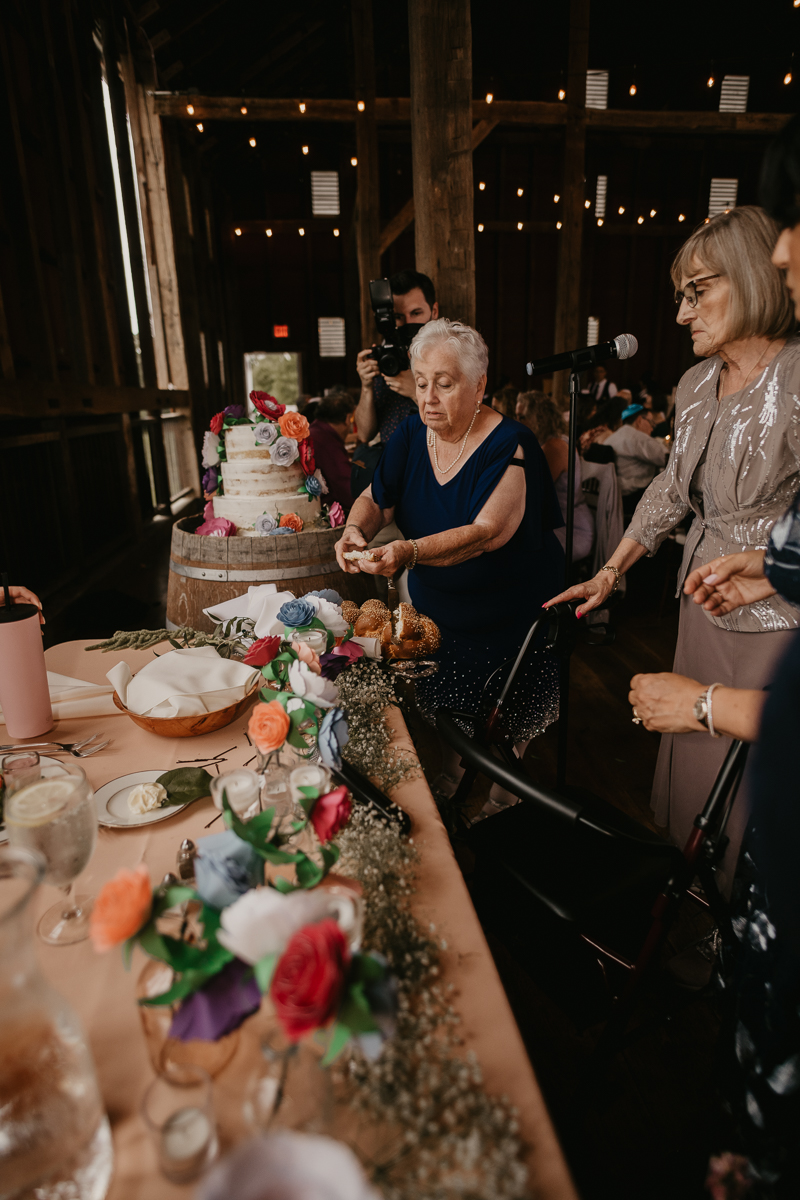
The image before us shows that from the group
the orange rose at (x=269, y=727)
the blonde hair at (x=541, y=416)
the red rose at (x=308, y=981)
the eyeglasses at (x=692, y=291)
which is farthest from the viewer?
the blonde hair at (x=541, y=416)

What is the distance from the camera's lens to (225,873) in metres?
0.66

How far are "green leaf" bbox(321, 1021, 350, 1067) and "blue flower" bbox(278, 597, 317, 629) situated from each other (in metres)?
0.86

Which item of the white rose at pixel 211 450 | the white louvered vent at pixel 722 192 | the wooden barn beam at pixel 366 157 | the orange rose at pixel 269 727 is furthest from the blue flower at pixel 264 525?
the white louvered vent at pixel 722 192

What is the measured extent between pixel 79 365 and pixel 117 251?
2078 millimetres

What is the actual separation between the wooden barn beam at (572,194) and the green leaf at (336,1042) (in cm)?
800

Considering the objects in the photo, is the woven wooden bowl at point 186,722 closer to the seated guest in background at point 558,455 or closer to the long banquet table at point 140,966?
the long banquet table at point 140,966

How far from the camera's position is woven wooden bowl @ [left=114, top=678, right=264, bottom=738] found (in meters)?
1.25

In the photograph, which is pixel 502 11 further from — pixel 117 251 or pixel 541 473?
pixel 541 473

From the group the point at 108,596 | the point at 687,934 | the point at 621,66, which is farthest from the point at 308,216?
the point at 687,934

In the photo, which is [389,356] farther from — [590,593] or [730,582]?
[730,582]

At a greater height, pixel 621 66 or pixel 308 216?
pixel 621 66

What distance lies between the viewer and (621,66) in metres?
11.4

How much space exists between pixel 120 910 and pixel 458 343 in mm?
1555

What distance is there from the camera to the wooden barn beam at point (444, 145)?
2.68 meters
